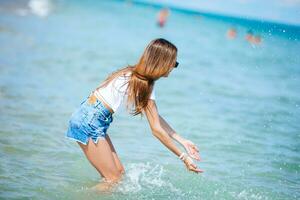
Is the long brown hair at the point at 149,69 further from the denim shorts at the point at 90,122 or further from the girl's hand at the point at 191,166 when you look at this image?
the girl's hand at the point at 191,166

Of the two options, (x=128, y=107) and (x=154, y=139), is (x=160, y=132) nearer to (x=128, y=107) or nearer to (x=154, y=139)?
(x=128, y=107)

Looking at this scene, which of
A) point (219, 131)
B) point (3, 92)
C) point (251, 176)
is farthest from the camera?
point (3, 92)

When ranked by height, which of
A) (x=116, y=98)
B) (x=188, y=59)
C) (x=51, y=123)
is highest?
(x=116, y=98)

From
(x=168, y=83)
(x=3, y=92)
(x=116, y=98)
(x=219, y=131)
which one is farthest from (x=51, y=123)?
(x=168, y=83)

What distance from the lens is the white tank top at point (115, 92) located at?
15.5 feet

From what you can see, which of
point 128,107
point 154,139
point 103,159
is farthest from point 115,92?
point 154,139

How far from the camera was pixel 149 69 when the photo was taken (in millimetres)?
4562

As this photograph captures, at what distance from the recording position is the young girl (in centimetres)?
457

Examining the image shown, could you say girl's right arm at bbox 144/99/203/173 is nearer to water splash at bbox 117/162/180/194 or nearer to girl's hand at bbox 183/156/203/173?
girl's hand at bbox 183/156/203/173

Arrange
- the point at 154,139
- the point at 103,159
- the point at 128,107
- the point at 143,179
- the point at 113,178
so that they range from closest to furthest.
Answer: the point at 128,107 < the point at 103,159 < the point at 113,178 < the point at 143,179 < the point at 154,139

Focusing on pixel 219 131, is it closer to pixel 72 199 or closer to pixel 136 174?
pixel 136 174

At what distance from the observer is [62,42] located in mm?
19922

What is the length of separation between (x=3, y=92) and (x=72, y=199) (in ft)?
16.2

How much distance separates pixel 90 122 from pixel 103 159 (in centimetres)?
43
